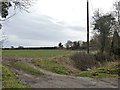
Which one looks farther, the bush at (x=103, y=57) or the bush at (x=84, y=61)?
the bush at (x=103, y=57)

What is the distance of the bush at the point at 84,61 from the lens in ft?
122

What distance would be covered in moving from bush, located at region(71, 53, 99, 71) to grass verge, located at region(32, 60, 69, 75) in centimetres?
463

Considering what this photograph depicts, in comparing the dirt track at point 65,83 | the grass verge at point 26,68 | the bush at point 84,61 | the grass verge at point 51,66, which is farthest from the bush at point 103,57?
the dirt track at point 65,83

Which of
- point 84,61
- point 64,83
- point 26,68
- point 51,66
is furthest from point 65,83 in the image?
point 84,61

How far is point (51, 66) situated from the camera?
103 ft

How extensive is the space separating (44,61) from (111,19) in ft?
67.4

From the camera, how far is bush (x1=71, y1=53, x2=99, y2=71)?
122 ft

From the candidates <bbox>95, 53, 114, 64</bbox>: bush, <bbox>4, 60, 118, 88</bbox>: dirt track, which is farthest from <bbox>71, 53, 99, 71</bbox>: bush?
<bbox>4, 60, 118, 88</bbox>: dirt track

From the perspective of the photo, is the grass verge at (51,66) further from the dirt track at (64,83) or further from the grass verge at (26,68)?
the dirt track at (64,83)

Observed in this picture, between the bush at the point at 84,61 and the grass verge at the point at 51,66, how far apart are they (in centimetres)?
463

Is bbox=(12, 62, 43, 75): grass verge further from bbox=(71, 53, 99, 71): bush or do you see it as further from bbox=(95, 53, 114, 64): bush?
bbox=(95, 53, 114, 64): bush

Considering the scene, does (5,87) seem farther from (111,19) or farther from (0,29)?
(111,19)

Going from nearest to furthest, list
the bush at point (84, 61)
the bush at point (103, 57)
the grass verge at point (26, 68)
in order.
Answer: the grass verge at point (26, 68)
the bush at point (84, 61)
the bush at point (103, 57)

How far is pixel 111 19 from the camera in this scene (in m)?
49.7
